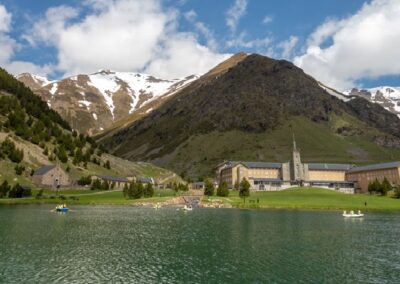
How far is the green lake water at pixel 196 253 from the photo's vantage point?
3669cm

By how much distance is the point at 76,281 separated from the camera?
1357 inches

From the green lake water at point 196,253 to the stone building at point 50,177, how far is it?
4622 inches

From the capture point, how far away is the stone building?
186 meters

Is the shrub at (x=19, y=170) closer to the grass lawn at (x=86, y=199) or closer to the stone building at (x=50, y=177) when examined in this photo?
the stone building at (x=50, y=177)

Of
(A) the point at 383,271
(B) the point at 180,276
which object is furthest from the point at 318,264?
(B) the point at 180,276

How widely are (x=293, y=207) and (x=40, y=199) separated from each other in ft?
312

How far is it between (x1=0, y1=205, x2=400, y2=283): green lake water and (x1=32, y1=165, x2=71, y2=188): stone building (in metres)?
117

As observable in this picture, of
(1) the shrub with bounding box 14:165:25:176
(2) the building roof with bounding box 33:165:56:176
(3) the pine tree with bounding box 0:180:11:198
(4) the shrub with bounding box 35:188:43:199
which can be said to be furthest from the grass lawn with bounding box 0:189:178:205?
(1) the shrub with bounding box 14:165:25:176

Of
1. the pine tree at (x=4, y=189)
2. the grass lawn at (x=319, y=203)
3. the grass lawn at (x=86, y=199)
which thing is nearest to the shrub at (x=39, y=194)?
the grass lawn at (x=86, y=199)

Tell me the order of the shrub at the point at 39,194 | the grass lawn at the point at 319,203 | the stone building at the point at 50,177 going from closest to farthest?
the grass lawn at the point at 319,203 → the shrub at the point at 39,194 → the stone building at the point at 50,177

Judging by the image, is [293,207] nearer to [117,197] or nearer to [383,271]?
[117,197]

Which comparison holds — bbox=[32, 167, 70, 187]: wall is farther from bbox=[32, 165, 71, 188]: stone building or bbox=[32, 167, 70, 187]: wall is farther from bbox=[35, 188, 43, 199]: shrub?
bbox=[35, 188, 43, 199]: shrub

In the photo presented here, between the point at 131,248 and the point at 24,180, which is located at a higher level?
the point at 24,180

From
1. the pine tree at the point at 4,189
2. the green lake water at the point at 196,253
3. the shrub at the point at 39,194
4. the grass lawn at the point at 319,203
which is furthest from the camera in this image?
the pine tree at the point at 4,189
